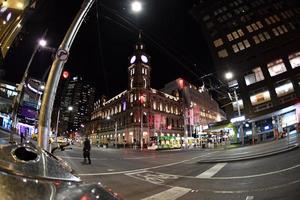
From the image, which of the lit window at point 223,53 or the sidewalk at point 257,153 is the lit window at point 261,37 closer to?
the lit window at point 223,53

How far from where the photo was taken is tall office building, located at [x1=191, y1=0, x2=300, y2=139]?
42594mm

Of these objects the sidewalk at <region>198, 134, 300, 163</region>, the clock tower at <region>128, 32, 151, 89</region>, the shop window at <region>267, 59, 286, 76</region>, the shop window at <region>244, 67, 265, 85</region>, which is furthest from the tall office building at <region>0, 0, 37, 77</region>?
the clock tower at <region>128, 32, 151, 89</region>

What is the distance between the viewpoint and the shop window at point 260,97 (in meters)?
→ 44.3

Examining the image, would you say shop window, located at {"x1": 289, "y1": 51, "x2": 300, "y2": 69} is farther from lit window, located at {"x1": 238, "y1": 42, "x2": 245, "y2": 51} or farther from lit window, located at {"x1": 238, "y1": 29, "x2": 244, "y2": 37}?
lit window, located at {"x1": 238, "y1": 29, "x2": 244, "y2": 37}

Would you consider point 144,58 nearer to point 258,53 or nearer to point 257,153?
point 258,53

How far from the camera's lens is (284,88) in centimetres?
4259

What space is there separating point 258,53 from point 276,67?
197 inches

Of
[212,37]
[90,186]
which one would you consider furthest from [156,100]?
[90,186]

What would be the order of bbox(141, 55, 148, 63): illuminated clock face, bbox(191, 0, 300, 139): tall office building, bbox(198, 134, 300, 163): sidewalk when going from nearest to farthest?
bbox(198, 134, 300, 163): sidewalk → bbox(191, 0, 300, 139): tall office building → bbox(141, 55, 148, 63): illuminated clock face

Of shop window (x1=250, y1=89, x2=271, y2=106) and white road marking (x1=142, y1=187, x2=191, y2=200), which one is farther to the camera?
shop window (x1=250, y1=89, x2=271, y2=106)

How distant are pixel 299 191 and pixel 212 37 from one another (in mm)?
53559

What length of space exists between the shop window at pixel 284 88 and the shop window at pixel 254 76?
3.59 m

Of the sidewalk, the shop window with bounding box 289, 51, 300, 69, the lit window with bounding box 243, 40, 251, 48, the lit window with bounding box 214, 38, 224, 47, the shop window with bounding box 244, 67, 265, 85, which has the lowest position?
the sidewalk

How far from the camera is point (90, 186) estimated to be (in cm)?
181
